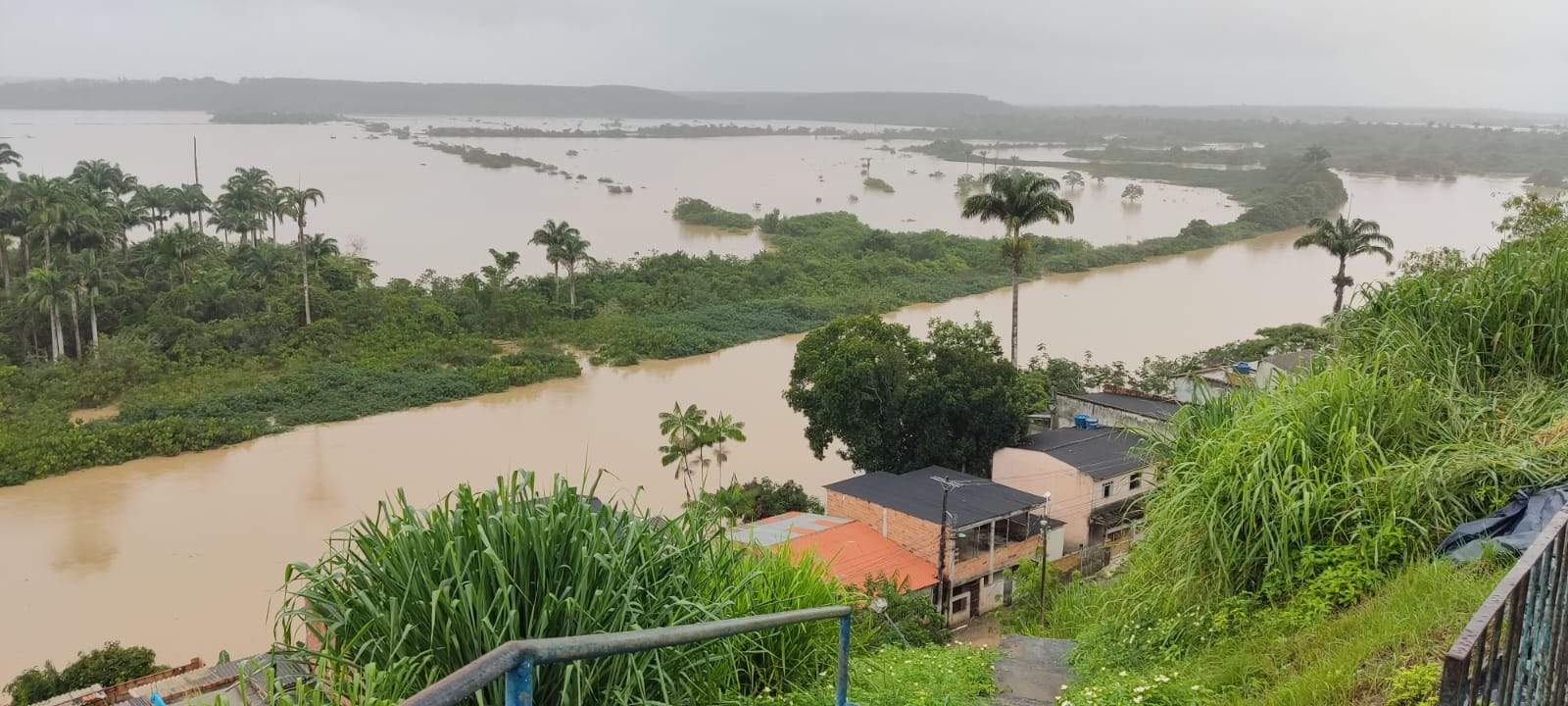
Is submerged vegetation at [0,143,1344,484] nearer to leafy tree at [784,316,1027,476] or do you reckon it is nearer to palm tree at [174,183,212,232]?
palm tree at [174,183,212,232]

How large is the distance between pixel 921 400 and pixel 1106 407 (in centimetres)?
382

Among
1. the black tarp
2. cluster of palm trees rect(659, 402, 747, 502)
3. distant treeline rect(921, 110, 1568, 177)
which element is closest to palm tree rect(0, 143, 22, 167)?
cluster of palm trees rect(659, 402, 747, 502)

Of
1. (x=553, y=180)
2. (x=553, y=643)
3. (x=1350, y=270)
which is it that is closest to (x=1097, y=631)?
(x=553, y=643)

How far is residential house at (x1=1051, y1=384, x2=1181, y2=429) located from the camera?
49.4 ft

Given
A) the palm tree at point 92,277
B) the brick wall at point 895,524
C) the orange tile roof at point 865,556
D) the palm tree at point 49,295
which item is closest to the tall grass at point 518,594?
the orange tile roof at point 865,556

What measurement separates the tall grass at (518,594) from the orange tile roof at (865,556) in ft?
22.9

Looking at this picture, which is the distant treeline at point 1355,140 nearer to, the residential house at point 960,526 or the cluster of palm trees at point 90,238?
the residential house at point 960,526

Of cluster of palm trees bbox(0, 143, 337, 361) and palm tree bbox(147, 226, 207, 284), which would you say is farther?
palm tree bbox(147, 226, 207, 284)

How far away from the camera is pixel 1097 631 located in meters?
3.68

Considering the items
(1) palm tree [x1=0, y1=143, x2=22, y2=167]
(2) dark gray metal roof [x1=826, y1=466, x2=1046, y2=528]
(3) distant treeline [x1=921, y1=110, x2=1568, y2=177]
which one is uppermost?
(3) distant treeline [x1=921, y1=110, x2=1568, y2=177]

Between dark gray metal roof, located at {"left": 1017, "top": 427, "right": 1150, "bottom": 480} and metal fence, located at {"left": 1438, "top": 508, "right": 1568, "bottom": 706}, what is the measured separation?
1019 cm

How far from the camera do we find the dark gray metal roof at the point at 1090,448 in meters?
12.4

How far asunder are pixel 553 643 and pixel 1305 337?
2148 centimetres

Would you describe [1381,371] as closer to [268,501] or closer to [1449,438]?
[1449,438]
